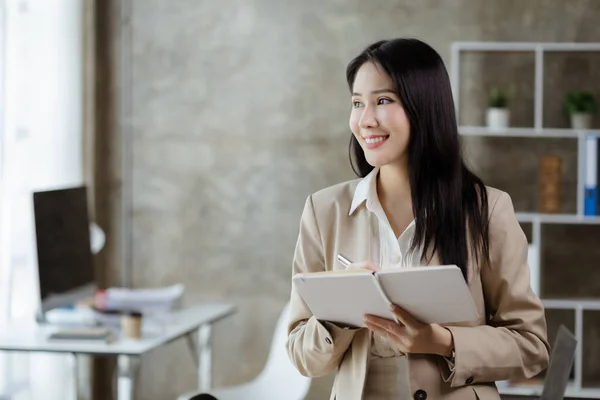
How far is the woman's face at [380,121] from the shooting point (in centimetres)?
180

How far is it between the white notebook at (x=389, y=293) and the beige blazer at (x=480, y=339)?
2.6 inches

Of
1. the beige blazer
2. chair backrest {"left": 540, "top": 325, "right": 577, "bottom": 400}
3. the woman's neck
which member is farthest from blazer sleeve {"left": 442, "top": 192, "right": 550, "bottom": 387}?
chair backrest {"left": 540, "top": 325, "right": 577, "bottom": 400}

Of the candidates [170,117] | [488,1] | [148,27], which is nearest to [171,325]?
[170,117]

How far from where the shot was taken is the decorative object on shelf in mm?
4383

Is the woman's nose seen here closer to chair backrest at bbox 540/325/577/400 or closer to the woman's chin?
the woman's chin

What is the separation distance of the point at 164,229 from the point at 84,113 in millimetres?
762

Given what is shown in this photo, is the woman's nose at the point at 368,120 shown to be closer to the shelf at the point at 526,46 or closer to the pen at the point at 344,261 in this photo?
the pen at the point at 344,261

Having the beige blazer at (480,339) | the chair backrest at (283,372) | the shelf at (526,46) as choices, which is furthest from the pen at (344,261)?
the shelf at (526,46)

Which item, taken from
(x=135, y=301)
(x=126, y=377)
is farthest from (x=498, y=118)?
(x=126, y=377)

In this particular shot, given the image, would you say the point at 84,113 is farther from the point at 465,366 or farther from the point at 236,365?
the point at 465,366

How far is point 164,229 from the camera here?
489 centimetres

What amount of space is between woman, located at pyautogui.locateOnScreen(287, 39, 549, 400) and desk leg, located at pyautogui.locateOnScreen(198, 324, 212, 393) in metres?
2.29

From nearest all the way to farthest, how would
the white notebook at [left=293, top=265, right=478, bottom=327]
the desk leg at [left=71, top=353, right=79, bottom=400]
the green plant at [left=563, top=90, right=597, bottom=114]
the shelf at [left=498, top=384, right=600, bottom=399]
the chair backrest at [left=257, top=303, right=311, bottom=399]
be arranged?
the white notebook at [left=293, top=265, right=478, bottom=327]
the desk leg at [left=71, top=353, right=79, bottom=400]
the chair backrest at [left=257, top=303, right=311, bottom=399]
the shelf at [left=498, top=384, right=600, bottom=399]
the green plant at [left=563, top=90, right=597, bottom=114]

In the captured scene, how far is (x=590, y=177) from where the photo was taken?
13.8 feet
